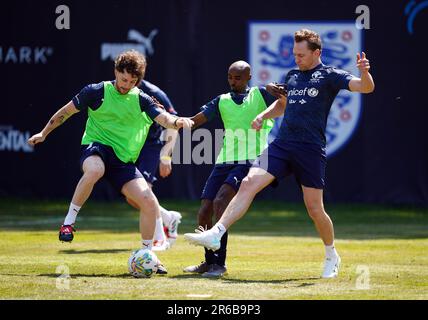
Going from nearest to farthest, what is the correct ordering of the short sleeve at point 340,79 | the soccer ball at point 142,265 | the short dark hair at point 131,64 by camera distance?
the short sleeve at point 340,79
the soccer ball at point 142,265
the short dark hair at point 131,64

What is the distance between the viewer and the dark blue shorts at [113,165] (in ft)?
32.2

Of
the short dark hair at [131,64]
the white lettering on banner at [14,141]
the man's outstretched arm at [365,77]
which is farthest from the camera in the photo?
the white lettering on banner at [14,141]

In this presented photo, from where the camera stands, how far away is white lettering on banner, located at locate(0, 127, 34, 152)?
62.1 ft

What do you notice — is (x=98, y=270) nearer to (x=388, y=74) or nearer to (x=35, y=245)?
(x=35, y=245)

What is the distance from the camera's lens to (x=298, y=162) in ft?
30.9

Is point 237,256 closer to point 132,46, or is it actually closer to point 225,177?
point 225,177

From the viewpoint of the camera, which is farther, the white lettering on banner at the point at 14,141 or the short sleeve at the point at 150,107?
the white lettering on banner at the point at 14,141

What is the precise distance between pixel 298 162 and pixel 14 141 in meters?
10.5

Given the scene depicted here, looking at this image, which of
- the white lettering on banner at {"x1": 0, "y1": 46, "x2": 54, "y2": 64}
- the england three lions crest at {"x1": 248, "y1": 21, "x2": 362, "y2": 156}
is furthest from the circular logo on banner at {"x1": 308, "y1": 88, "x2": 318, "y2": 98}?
the white lettering on banner at {"x1": 0, "y1": 46, "x2": 54, "y2": 64}

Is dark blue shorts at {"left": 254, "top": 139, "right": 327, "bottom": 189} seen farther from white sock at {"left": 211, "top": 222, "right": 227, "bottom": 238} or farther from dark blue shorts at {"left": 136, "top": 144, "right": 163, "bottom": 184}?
dark blue shorts at {"left": 136, "top": 144, "right": 163, "bottom": 184}

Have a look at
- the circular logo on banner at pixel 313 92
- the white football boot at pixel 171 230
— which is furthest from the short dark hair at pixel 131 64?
the white football boot at pixel 171 230

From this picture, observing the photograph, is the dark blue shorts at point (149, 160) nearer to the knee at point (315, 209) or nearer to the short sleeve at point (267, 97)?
the short sleeve at point (267, 97)

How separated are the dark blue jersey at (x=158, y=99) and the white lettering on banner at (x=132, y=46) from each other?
5902 mm
